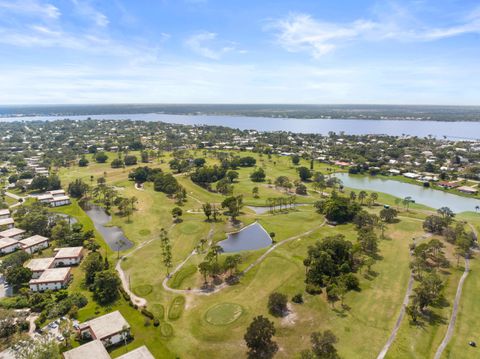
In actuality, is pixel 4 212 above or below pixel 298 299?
above

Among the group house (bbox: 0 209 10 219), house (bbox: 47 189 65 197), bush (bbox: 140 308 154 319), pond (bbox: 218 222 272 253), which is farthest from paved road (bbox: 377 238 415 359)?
house (bbox: 47 189 65 197)

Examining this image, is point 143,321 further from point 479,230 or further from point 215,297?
point 479,230

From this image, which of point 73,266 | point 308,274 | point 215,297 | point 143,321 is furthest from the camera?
point 73,266

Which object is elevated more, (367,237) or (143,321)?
(367,237)

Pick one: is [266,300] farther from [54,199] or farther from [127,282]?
[54,199]

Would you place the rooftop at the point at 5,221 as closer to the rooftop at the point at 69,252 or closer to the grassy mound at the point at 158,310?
the rooftop at the point at 69,252

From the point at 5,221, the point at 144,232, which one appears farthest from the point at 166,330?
the point at 5,221

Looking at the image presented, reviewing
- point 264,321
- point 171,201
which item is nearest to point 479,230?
point 264,321
